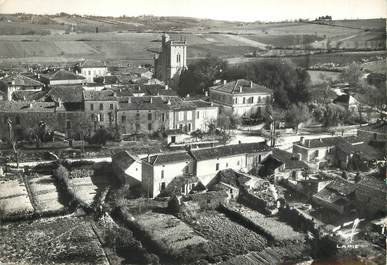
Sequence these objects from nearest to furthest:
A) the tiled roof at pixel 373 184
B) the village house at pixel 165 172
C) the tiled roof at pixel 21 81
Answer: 1. the tiled roof at pixel 373 184
2. the village house at pixel 165 172
3. the tiled roof at pixel 21 81

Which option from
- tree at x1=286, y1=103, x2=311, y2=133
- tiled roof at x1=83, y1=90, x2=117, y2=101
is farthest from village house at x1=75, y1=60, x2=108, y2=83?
tree at x1=286, y1=103, x2=311, y2=133

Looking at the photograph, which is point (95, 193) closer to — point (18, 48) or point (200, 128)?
point (200, 128)

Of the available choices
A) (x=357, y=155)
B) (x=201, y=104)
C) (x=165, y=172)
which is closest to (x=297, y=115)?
(x=201, y=104)

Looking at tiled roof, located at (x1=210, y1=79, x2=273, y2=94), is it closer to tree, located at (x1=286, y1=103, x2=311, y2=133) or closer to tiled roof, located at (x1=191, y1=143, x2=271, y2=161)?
tree, located at (x1=286, y1=103, x2=311, y2=133)

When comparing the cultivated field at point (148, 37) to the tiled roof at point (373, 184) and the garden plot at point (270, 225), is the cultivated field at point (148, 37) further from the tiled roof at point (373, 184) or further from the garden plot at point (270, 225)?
the garden plot at point (270, 225)

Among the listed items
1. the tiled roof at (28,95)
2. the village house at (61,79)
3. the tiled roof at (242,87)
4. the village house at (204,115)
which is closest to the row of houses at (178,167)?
the village house at (204,115)

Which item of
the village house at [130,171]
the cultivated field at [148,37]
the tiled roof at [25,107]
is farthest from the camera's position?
the tiled roof at [25,107]
